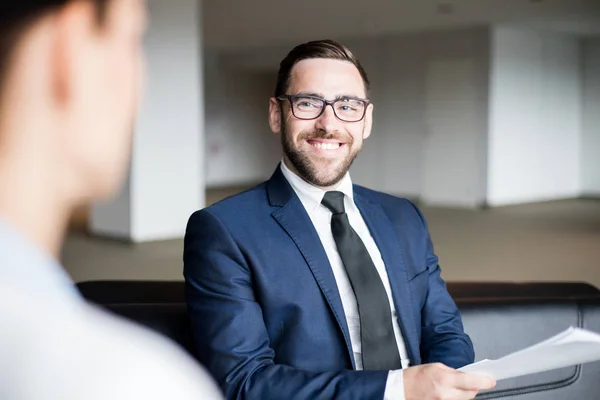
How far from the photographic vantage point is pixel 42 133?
30cm

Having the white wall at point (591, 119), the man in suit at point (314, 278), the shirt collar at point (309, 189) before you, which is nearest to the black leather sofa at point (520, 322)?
the man in suit at point (314, 278)

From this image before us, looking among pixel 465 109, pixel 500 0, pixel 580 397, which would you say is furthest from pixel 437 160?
pixel 580 397

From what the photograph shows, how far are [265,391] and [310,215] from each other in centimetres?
45

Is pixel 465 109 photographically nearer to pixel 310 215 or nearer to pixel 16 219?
pixel 310 215

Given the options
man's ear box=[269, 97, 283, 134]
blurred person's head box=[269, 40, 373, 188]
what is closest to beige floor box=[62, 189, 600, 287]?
man's ear box=[269, 97, 283, 134]

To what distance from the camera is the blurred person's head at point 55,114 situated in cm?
29

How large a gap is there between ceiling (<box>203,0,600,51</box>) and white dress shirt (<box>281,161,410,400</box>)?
955 centimetres

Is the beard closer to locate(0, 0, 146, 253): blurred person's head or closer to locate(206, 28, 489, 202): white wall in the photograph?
locate(0, 0, 146, 253): blurred person's head

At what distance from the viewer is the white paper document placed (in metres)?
1.15

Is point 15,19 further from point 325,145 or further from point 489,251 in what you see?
point 489,251

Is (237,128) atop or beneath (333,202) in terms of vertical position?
atop

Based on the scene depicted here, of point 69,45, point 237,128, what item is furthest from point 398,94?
point 69,45

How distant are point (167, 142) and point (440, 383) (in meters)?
7.88

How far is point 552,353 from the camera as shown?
3.84 feet
